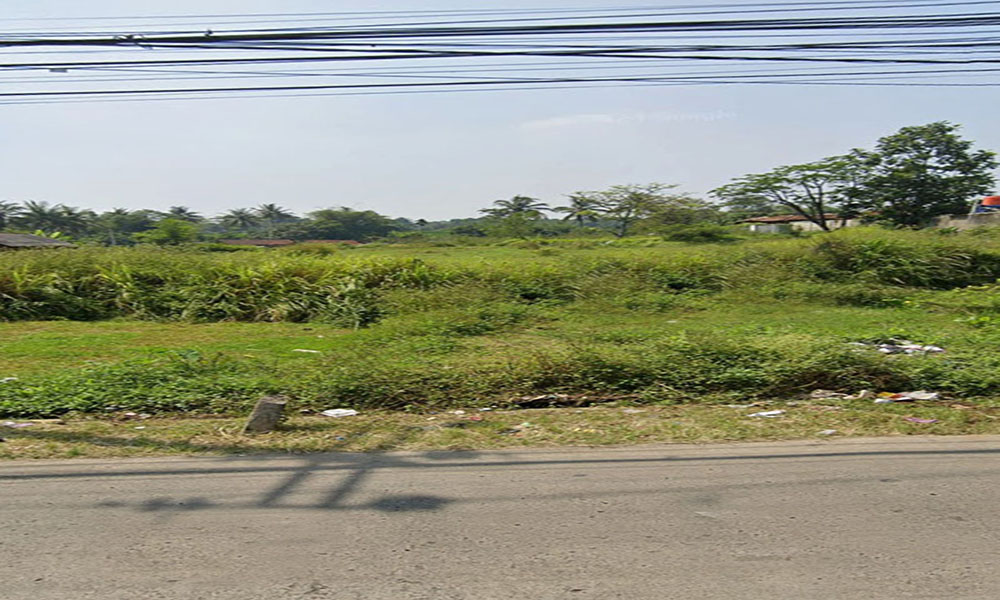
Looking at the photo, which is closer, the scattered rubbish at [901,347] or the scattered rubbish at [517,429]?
the scattered rubbish at [517,429]

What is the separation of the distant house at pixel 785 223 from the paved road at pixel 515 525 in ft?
131

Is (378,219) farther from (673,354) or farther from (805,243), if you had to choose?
(673,354)

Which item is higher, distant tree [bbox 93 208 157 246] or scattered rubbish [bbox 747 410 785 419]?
distant tree [bbox 93 208 157 246]

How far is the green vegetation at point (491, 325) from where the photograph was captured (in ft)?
23.1

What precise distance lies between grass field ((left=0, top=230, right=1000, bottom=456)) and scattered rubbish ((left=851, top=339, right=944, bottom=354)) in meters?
0.32

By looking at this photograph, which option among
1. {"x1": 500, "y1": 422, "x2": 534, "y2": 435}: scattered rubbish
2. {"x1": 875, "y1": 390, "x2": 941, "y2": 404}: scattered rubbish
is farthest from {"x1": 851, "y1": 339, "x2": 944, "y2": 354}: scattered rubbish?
{"x1": 500, "y1": 422, "x2": 534, "y2": 435}: scattered rubbish

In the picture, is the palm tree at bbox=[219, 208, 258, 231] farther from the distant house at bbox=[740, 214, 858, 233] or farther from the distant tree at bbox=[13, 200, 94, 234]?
the distant house at bbox=[740, 214, 858, 233]

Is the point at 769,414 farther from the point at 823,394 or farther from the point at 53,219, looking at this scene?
the point at 53,219

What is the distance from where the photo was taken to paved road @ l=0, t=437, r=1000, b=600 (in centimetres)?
304

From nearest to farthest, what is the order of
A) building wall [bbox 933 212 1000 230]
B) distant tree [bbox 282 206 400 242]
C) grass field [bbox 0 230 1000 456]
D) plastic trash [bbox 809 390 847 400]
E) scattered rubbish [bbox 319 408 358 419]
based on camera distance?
1. scattered rubbish [bbox 319 408 358 419]
2. grass field [bbox 0 230 1000 456]
3. plastic trash [bbox 809 390 847 400]
4. building wall [bbox 933 212 1000 230]
5. distant tree [bbox 282 206 400 242]

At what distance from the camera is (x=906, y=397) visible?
6738 mm

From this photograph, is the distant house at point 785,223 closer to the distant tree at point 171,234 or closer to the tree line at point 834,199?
the tree line at point 834,199

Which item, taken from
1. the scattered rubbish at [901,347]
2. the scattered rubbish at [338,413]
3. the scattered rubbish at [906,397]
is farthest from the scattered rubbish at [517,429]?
the scattered rubbish at [901,347]

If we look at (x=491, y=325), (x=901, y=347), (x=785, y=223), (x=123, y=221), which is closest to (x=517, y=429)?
(x=491, y=325)
